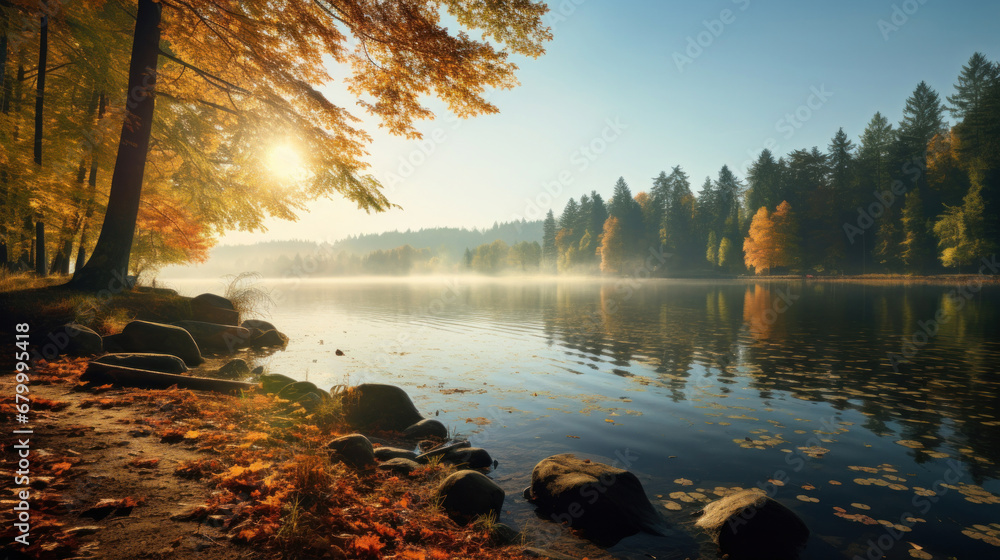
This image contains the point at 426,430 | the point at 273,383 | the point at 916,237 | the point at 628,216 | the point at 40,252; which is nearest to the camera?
the point at 426,430

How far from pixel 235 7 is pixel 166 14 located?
3483mm

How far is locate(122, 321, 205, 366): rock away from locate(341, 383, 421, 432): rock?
5377mm

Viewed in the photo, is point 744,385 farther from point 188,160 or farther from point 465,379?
point 188,160

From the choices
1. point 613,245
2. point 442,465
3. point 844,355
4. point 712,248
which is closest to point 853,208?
point 712,248

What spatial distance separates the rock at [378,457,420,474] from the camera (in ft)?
19.9

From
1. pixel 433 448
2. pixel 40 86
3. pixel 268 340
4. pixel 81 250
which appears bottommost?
pixel 433 448

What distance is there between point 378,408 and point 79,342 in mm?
6448

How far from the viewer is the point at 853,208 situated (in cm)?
6166

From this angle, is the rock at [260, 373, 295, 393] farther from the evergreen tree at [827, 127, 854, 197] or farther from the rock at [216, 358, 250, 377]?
the evergreen tree at [827, 127, 854, 197]

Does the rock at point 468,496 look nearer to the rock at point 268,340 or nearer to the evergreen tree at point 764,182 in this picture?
the rock at point 268,340

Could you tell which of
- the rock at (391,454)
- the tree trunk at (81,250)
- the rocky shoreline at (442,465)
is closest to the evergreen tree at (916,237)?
the rocky shoreline at (442,465)

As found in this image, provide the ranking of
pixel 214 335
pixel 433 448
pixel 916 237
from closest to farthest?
pixel 433 448 < pixel 214 335 < pixel 916 237

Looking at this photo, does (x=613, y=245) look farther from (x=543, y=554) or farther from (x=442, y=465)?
(x=543, y=554)

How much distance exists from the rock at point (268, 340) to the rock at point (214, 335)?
1.87 feet
